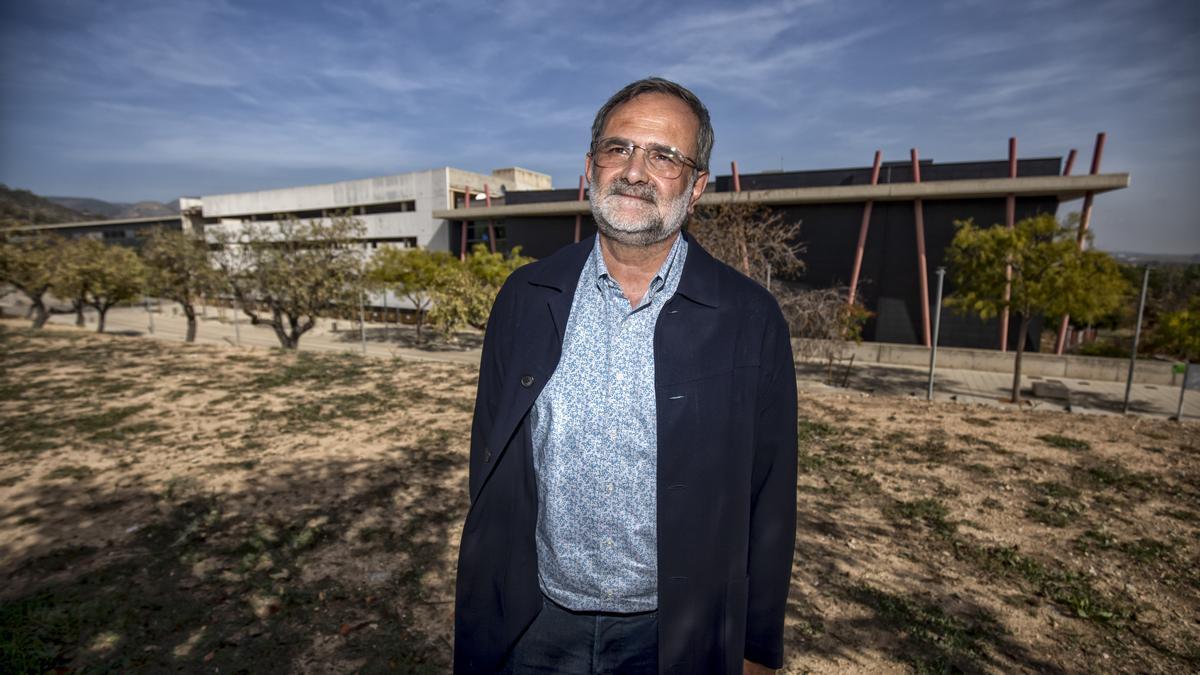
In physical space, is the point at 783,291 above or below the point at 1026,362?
above

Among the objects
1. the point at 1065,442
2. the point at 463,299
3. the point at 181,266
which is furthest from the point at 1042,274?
the point at 181,266

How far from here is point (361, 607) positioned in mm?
4184

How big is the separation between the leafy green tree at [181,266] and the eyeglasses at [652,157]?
2594 cm

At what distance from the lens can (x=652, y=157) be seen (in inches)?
73.4

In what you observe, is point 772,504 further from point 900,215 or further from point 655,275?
point 900,215

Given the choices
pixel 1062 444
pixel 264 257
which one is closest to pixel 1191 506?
pixel 1062 444

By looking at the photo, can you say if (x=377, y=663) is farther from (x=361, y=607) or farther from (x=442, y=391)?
(x=442, y=391)

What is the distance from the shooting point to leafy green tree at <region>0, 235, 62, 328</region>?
23.8 metres

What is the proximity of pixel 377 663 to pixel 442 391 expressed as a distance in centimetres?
855

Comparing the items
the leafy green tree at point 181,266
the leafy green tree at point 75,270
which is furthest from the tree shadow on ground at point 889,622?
the leafy green tree at point 75,270

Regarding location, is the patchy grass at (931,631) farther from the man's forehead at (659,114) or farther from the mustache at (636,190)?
the man's forehead at (659,114)

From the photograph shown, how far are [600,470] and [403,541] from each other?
427 centimetres

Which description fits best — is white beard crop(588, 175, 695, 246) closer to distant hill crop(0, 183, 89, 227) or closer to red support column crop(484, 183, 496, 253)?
red support column crop(484, 183, 496, 253)

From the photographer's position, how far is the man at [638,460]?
1729 mm
